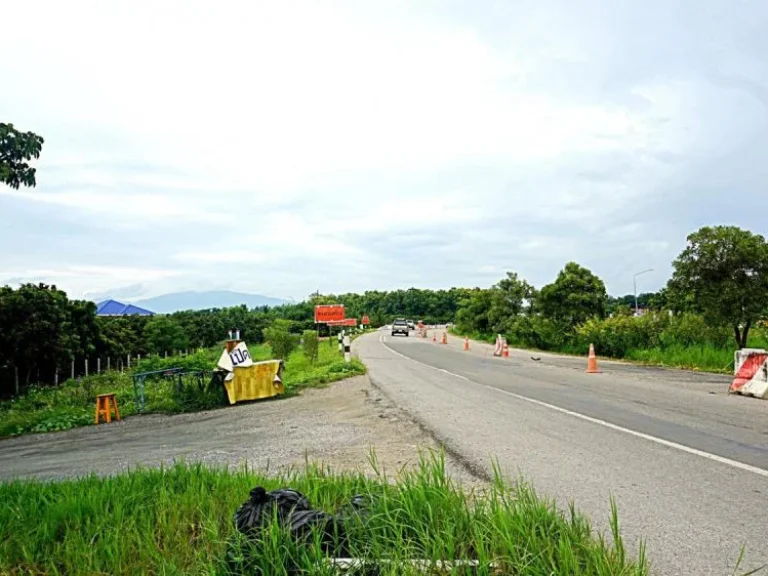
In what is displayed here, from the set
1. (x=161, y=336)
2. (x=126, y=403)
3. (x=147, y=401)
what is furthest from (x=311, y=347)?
(x=161, y=336)

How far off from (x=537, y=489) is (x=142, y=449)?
648 cm

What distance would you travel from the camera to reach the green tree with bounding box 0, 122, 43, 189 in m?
10.7

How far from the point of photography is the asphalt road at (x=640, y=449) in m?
4.30

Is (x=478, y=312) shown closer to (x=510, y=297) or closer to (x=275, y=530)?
(x=510, y=297)

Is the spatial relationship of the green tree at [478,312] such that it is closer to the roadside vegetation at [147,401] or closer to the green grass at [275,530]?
the roadside vegetation at [147,401]

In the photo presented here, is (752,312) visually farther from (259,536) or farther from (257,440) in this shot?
(259,536)

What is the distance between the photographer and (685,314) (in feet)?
68.5

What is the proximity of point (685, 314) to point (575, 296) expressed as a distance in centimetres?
942

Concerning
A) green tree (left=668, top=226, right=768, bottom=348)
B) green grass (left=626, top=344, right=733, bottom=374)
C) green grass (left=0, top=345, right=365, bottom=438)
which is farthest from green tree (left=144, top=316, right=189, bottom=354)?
green tree (left=668, top=226, right=768, bottom=348)

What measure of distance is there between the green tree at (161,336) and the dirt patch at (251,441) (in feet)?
101

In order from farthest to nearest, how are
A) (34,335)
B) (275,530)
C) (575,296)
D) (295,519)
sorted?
(575,296) → (34,335) → (295,519) → (275,530)

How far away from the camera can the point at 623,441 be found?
24.6ft

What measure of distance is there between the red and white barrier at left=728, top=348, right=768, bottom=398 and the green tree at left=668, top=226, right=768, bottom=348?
421cm

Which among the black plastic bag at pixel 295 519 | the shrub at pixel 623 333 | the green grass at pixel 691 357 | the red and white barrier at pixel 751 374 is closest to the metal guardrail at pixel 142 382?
the black plastic bag at pixel 295 519
